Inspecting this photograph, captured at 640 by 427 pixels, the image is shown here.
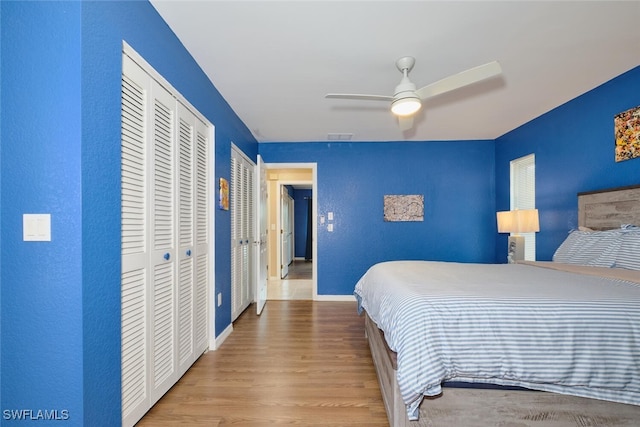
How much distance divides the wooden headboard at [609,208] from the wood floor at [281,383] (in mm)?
2391

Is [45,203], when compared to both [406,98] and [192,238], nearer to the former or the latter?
[192,238]

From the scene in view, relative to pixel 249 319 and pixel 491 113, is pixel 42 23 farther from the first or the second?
pixel 491 113

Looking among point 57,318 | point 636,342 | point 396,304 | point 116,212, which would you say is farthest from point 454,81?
point 57,318

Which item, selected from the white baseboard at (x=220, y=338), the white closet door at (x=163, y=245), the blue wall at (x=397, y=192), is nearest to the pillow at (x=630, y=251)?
the blue wall at (x=397, y=192)

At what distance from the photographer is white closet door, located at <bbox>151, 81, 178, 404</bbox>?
5.67 feet

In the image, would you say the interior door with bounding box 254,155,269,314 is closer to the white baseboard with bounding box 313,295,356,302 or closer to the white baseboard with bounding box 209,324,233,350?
the white baseboard with bounding box 209,324,233,350

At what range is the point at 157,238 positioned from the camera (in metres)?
1.75

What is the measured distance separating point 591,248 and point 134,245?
3301 millimetres

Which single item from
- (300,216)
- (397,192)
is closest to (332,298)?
(397,192)

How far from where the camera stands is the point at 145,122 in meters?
1.64

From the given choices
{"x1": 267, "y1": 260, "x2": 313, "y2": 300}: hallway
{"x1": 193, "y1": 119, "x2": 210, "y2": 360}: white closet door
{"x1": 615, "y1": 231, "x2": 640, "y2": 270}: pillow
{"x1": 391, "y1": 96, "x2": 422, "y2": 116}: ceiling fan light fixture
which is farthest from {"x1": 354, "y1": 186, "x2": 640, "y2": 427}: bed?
{"x1": 267, "y1": 260, "x2": 313, "y2": 300}: hallway

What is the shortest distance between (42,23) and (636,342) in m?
2.95

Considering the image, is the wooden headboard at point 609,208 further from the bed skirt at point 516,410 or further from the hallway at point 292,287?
the hallway at point 292,287

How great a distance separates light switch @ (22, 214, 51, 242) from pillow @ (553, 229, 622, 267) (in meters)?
3.39
